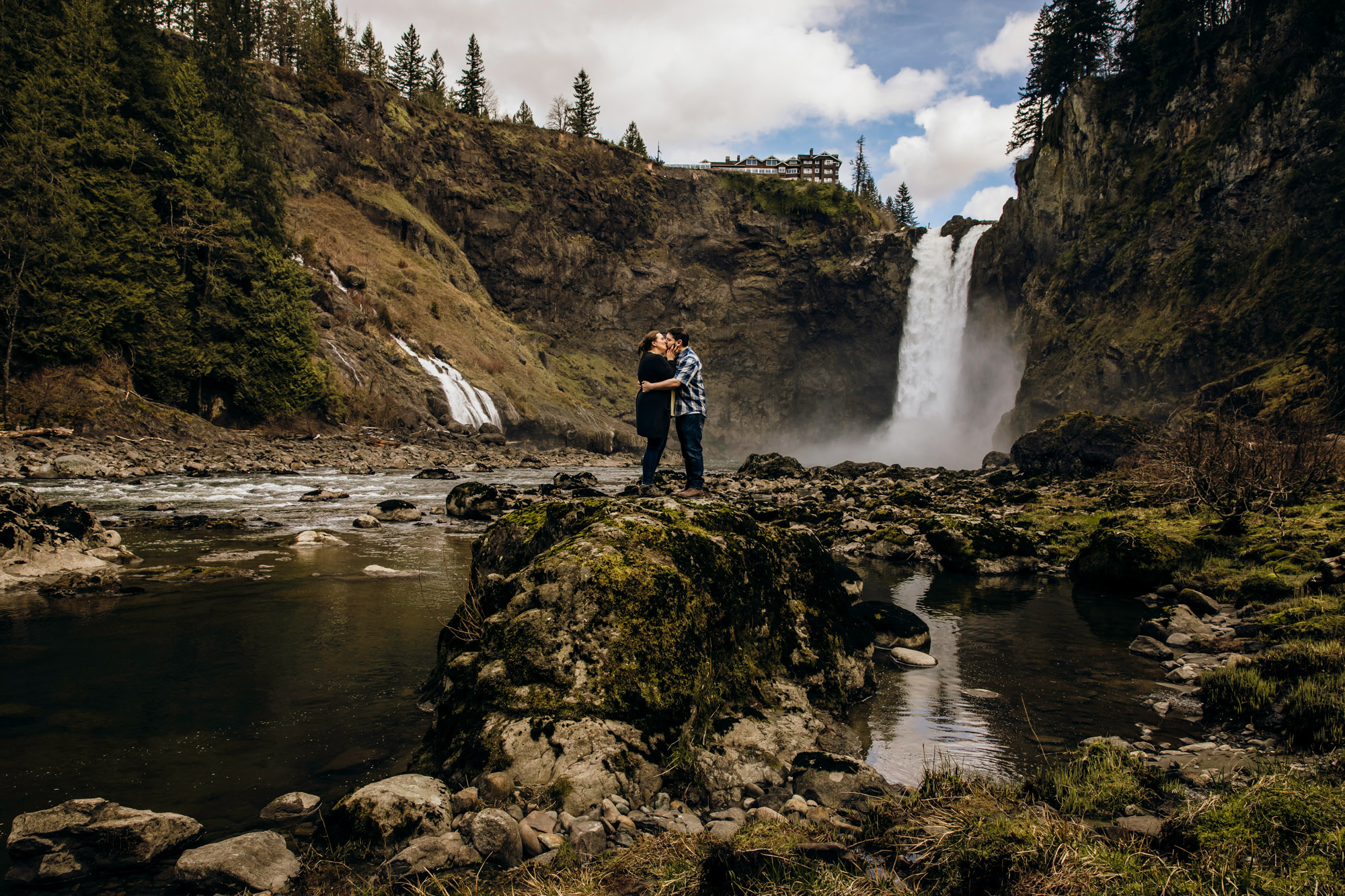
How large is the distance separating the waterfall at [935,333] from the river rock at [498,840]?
220 feet

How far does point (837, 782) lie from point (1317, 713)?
10.7 feet

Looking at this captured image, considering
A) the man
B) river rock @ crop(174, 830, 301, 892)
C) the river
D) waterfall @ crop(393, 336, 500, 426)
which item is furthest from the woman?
waterfall @ crop(393, 336, 500, 426)

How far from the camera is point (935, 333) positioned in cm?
6606

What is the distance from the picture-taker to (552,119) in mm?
99312

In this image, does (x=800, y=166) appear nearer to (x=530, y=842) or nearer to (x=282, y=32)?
(x=282, y=32)

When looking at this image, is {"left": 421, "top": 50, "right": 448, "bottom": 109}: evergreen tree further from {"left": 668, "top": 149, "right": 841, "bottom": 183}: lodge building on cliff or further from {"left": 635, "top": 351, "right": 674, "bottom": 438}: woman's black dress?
{"left": 635, "top": 351, "right": 674, "bottom": 438}: woman's black dress

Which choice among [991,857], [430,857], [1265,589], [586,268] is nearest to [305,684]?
[430,857]

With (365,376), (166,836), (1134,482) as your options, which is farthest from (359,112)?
(166,836)

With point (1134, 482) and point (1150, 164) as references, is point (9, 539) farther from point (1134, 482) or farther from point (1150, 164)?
point (1150, 164)

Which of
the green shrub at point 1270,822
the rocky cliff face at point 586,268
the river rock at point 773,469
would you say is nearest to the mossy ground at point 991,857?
the green shrub at point 1270,822

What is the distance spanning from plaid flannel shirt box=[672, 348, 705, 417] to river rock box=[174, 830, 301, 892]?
626 centimetres

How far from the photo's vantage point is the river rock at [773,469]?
34.1m

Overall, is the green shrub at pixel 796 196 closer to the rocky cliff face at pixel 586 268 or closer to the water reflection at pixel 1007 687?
the rocky cliff face at pixel 586 268

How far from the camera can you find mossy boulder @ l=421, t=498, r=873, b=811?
12.6 ft
